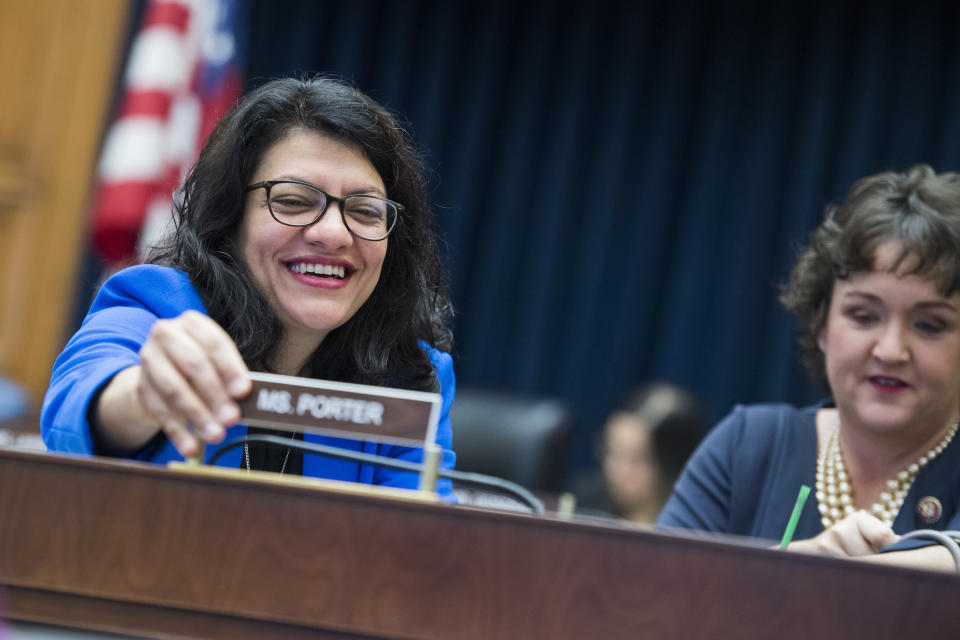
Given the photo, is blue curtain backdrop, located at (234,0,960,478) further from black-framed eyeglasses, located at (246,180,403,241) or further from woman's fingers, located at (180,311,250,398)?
woman's fingers, located at (180,311,250,398)

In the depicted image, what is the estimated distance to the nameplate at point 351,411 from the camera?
85cm

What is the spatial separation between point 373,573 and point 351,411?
0.47 feet

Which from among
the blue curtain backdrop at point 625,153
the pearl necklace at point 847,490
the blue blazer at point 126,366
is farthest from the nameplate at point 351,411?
the blue curtain backdrop at point 625,153

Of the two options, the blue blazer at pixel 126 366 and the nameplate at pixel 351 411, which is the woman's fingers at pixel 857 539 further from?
the nameplate at pixel 351 411

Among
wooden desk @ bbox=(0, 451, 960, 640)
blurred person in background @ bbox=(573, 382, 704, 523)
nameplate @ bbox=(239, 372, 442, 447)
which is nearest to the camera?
wooden desk @ bbox=(0, 451, 960, 640)

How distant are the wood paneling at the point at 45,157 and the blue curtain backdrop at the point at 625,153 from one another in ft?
2.74

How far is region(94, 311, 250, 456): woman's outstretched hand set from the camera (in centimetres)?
86

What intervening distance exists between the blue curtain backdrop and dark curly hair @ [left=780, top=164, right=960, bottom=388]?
2.75 meters

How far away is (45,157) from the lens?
3.91 m

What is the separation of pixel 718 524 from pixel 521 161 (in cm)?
318

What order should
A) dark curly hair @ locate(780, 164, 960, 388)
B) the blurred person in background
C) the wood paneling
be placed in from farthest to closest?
the wood paneling
the blurred person in background
dark curly hair @ locate(780, 164, 960, 388)

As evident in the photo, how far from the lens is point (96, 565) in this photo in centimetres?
78

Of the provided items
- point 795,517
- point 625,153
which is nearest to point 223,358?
point 795,517

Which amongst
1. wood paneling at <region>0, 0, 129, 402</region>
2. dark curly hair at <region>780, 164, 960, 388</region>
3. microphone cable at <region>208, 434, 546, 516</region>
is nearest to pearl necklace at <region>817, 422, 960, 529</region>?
dark curly hair at <region>780, 164, 960, 388</region>
